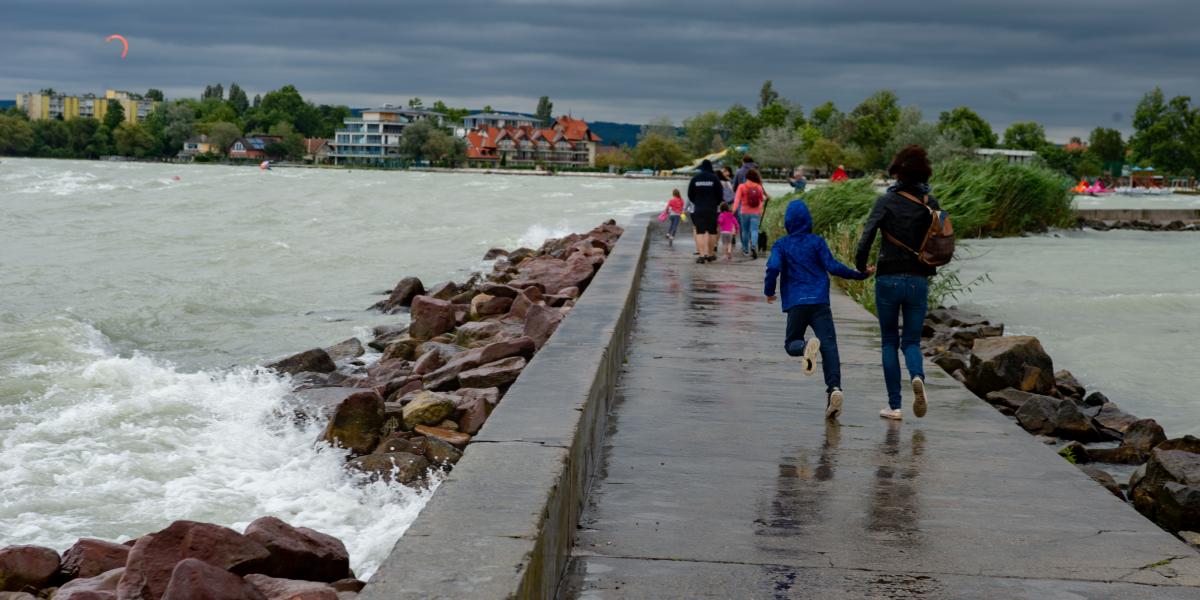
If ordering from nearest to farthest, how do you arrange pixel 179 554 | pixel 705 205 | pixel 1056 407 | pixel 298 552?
pixel 179 554 < pixel 298 552 < pixel 1056 407 < pixel 705 205

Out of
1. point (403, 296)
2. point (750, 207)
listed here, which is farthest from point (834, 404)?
point (403, 296)

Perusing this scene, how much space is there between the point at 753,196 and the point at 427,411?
11270mm

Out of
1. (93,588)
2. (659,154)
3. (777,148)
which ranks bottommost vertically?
(93,588)

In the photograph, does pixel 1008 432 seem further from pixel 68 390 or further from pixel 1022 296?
pixel 1022 296

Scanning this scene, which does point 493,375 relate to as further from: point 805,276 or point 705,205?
point 705,205

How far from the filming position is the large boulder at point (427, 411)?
8.22 m

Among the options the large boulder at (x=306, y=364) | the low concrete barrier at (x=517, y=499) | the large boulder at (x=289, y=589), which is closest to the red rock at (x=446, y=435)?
the low concrete barrier at (x=517, y=499)

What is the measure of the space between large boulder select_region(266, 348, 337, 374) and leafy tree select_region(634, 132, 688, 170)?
175390mm

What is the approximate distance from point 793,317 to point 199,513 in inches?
144

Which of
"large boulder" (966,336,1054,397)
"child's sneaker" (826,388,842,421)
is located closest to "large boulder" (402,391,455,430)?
"child's sneaker" (826,388,842,421)

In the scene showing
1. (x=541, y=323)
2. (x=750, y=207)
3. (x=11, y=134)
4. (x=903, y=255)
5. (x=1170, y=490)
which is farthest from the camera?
(x=11, y=134)

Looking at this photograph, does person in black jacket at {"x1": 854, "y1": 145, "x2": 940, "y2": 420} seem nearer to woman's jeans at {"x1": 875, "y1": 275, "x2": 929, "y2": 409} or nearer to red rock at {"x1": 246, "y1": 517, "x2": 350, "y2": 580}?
woman's jeans at {"x1": 875, "y1": 275, "x2": 929, "y2": 409}

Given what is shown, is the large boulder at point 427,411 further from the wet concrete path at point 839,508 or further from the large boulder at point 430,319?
the large boulder at point 430,319

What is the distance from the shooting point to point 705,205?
710 inches
